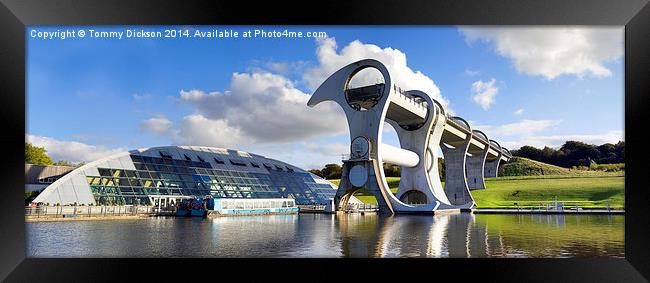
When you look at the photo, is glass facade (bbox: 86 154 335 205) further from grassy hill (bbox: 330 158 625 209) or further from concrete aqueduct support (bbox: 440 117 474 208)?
concrete aqueduct support (bbox: 440 117 474 208)

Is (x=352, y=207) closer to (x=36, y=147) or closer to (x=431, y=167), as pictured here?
(x=431, y=167)

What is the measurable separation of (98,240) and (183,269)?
20.6ft

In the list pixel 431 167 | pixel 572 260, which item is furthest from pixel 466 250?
pixel 431 167

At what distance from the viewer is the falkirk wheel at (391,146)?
30.0 m

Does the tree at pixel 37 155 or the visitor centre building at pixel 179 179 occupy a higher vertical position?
the tree at pixel 37 155

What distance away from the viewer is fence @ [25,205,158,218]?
22.4 metres

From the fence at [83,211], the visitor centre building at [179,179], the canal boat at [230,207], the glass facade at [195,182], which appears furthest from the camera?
the canal boat at [230,207]

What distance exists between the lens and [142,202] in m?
27.8

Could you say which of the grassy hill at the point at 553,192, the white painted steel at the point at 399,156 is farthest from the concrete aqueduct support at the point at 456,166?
the white painted steel at the point at 399,156

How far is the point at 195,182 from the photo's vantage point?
3284 cm

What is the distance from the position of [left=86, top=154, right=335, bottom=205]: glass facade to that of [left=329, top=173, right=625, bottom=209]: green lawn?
729cm

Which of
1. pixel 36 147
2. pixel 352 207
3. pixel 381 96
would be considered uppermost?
pixel 381 96
